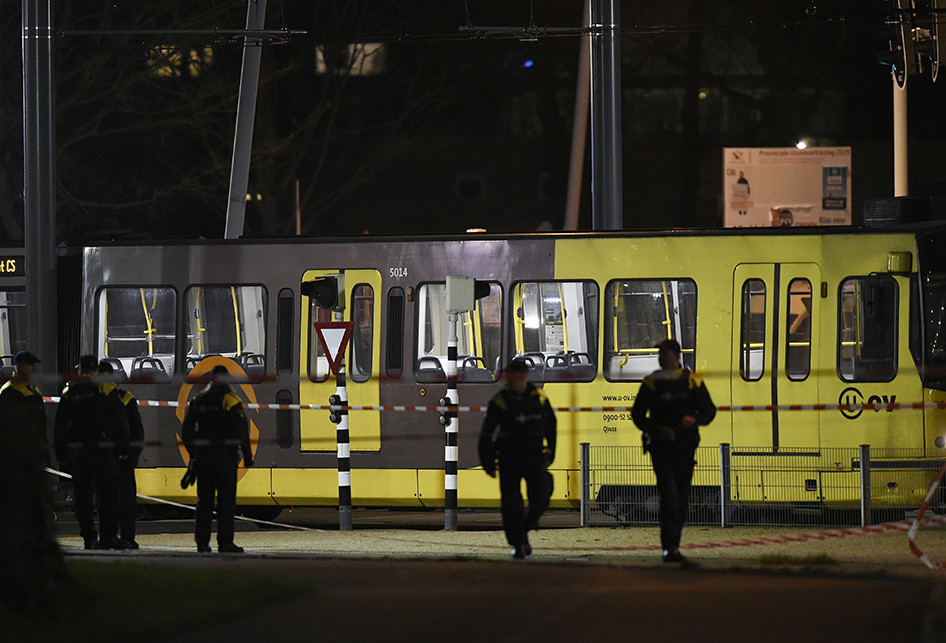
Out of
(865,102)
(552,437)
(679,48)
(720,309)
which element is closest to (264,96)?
(679,48)

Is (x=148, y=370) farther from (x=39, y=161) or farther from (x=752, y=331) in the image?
(x=752, y=331)

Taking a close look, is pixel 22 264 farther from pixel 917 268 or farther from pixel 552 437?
pixel 917 268

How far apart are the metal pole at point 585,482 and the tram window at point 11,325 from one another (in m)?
6.83

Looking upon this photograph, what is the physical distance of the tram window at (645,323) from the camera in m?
16.4

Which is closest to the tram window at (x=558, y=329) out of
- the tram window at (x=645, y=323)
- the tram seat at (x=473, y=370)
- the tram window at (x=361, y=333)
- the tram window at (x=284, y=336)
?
the tram window at (x=645, y=323)

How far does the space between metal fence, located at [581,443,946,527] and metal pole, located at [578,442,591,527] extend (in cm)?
1

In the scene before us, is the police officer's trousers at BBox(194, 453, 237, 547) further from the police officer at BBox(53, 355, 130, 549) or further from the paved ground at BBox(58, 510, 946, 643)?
the police officer at BBox(53, 355, 130, 549)

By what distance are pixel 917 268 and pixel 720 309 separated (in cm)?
202

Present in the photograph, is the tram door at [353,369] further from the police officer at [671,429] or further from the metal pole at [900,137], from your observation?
the metal pole at [900,137]

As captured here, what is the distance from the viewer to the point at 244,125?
72.1 feet

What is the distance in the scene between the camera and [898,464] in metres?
15.6

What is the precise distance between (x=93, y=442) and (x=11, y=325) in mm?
5028

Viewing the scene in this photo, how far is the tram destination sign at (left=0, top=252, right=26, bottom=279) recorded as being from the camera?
1877 centimetres

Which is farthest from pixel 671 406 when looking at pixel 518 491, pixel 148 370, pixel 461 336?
pixel 148 370
